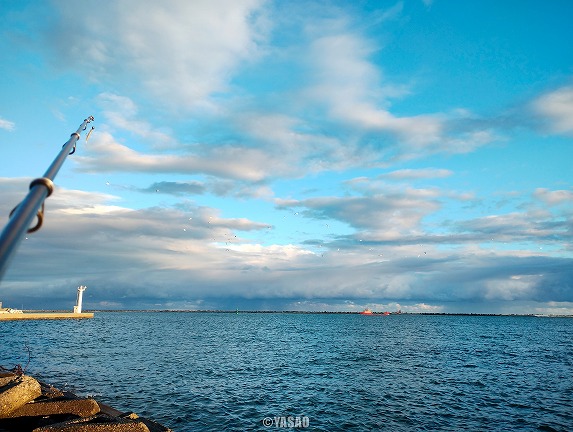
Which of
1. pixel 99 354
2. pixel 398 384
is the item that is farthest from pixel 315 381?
pixel 99 354

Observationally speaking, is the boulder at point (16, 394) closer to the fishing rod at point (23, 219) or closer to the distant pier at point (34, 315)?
the fishing rod at point (23, 219)

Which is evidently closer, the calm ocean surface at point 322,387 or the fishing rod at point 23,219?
the fishing rod at point 23,219

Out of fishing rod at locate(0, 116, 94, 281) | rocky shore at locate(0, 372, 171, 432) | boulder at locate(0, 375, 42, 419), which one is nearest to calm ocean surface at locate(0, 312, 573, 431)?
rocky shore at locate(0, 372, 171, 432)

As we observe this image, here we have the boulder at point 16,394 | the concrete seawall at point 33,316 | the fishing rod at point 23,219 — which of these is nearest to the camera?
the fishing rod at point 23,219

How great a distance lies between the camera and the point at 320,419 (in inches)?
1070

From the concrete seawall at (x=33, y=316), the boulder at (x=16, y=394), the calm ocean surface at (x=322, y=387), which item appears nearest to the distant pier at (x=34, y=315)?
the concrete seawall at (x=33, y=316)

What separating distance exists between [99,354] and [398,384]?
1820 inches

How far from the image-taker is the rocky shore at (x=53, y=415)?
665 inches

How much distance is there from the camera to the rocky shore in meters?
16.9

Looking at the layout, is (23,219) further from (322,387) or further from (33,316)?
(33,316)

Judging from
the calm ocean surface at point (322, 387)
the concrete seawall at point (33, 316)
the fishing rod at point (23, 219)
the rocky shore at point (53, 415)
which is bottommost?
the concrete seawall at point (33, 316)

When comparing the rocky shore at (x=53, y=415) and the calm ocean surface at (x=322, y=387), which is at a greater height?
the rocky shore at (x=53, y=415)

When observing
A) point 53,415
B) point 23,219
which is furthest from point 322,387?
point 23,219

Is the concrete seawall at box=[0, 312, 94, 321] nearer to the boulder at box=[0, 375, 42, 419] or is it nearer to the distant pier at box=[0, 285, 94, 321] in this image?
the distant pier at box=[0, 285, 94, 321]
